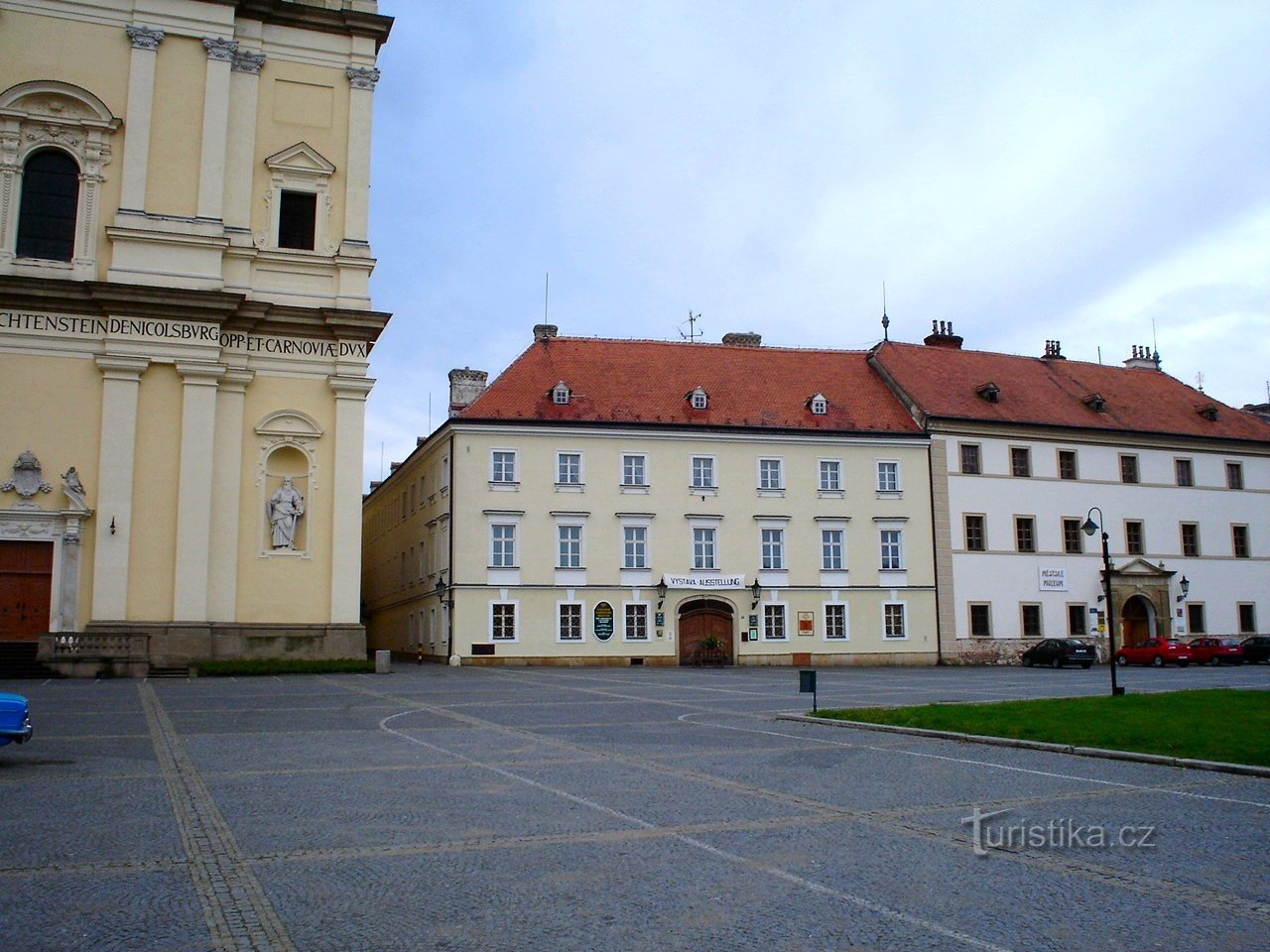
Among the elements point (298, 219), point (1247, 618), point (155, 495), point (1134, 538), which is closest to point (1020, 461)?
point (1134, 538)

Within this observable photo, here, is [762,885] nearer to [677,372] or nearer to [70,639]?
[70,639]

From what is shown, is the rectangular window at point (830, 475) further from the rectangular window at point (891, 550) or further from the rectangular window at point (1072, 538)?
the rectangular window at point (1072, 538)

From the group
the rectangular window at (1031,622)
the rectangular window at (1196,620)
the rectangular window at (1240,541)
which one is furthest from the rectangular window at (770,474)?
the rectangular window at (1240,541)

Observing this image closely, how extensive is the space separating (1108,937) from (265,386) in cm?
3572

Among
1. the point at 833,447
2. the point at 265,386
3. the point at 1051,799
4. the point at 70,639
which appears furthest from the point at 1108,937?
the point at 833,447

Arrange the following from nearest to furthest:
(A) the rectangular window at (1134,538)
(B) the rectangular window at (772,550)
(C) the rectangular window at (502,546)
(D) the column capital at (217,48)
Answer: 1. (D) the column capital at (217,48)
2. (C) the rectangular window at (502,546)
3. (B) the rectangular window at (772,550)
4. (A) the rectangular window at (1134,538)

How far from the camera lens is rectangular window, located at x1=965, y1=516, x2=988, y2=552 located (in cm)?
5006

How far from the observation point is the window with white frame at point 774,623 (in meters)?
47.4

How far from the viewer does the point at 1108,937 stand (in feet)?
22.6

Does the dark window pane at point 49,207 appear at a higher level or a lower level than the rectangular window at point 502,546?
higher

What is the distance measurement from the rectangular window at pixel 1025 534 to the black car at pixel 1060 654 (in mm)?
4456

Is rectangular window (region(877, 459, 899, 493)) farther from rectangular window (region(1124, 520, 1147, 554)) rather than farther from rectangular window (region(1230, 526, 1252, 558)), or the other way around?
rectangular window (region(1230, 526, 1252, 558))

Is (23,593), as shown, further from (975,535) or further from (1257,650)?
(1257,650)

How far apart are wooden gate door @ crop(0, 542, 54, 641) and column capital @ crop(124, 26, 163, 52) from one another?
55.0 ft
